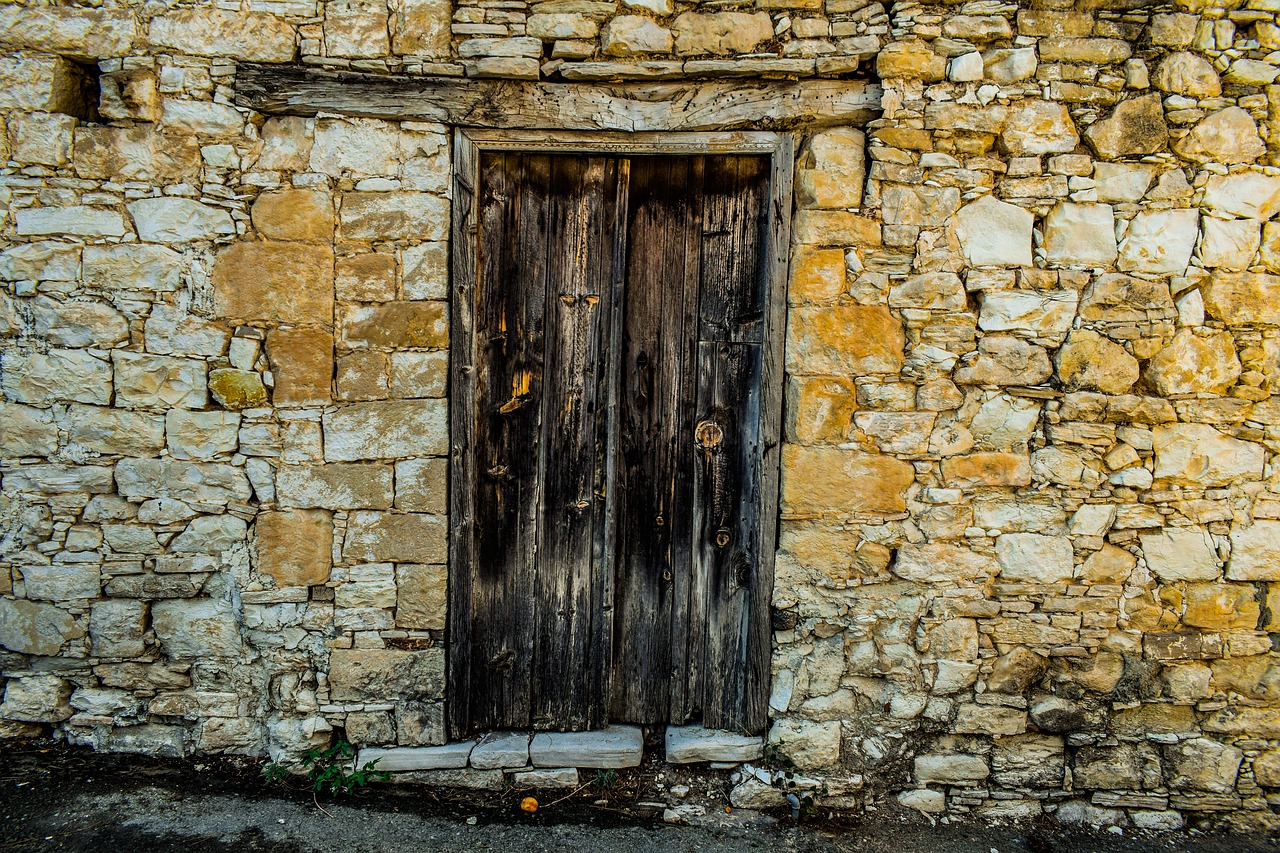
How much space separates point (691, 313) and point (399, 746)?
6.85ft

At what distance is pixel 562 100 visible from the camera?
8.64 ft

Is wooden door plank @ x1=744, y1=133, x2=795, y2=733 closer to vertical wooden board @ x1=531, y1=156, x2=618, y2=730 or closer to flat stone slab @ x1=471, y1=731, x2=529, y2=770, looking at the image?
vertical wooden board @ x1=531, y1=156, x2=618, y2=730

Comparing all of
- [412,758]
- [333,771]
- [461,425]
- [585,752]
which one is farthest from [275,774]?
[461,425]

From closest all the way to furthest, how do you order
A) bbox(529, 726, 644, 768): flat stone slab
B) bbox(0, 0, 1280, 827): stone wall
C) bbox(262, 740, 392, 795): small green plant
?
bbox(0, 0, 1280, 827): stone wall
bbox(262, 740, 392, 795): small green plant
bbox(529, 726, 644, 768): flat stone slab

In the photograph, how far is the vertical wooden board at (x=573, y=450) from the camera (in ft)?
9.13

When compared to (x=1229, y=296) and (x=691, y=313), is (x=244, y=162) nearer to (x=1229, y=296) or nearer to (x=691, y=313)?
(x=691, y=313)

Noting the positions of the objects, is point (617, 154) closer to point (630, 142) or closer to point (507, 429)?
point (630, 142)

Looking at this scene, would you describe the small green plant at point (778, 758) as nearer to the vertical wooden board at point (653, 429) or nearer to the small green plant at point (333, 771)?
the vertical wooden board at point (653, 429)

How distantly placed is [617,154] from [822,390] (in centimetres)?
122

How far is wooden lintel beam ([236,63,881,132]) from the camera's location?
260 cm

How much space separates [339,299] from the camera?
268cm

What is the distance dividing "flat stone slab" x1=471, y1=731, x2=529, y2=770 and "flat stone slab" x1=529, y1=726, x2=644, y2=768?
4 centimetres

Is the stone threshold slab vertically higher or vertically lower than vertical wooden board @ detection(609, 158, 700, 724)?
lower

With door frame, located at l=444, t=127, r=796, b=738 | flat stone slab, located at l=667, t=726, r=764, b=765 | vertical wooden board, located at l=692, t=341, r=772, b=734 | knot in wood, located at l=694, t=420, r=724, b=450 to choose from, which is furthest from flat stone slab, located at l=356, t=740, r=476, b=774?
knot in wood, located at l=694, t=420, r=724, b=450
